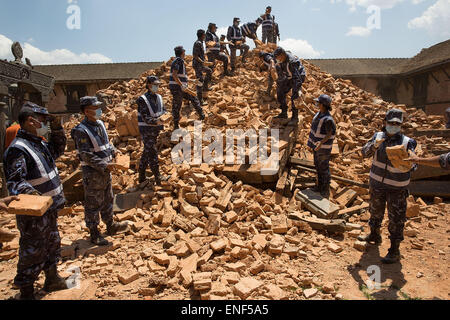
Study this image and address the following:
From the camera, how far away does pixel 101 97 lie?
9711mm

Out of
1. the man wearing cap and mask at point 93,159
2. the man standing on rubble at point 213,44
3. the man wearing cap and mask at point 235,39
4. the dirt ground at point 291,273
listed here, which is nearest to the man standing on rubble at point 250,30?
the man wearing cap and mask at point 235,39

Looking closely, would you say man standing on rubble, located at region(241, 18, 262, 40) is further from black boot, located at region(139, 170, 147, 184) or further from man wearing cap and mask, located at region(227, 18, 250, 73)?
black boot, located at region(139, 170, 147, 184)

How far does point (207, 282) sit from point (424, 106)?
59.0 ft

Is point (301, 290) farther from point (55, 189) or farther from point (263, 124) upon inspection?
point (263, 124)

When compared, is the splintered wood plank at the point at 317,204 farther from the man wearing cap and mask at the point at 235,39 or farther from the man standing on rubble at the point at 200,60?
the man wearing cap and mask at the point at 235,39

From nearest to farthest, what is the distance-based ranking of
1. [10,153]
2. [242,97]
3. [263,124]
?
[10,153] → [263,124] → [242,97]

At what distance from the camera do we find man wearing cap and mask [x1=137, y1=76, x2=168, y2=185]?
17.8 ft

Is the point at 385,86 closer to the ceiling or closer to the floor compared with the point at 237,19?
closer to the floor

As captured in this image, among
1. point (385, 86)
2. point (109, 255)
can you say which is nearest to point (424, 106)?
point (385, 86)

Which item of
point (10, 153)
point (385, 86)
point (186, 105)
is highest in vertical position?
point (385, 86)

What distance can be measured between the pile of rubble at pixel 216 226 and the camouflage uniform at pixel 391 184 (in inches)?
18.4

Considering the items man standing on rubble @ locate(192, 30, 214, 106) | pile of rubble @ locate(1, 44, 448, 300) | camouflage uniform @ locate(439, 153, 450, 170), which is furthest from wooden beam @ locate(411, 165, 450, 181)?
man standing on rubble @ locate(192, 30, 214, 106)

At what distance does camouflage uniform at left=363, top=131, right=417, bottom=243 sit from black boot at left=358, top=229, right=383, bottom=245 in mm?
406

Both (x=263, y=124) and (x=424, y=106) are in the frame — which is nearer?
(x=263, y=124)
